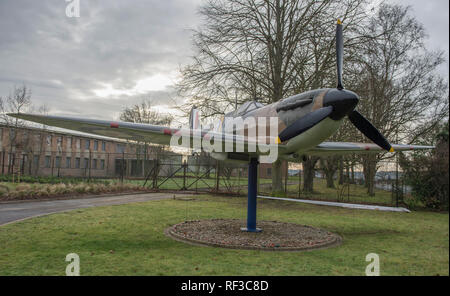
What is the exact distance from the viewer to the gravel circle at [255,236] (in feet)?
22.0

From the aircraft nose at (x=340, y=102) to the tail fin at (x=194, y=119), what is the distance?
38.5ft

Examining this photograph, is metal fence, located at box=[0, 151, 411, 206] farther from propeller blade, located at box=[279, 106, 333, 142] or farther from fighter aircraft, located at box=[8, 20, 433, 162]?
propeller blade, located at box=[279, 106, 333, 142]

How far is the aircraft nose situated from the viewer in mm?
5664

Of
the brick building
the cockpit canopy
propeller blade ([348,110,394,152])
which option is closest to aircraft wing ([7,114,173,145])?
the cockpit canopy

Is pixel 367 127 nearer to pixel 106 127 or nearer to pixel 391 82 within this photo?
pixel 106 127

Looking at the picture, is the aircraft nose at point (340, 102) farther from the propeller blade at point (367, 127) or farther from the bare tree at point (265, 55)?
the bare tree at point (265, 55)

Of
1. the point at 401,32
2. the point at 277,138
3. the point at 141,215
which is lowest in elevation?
the point at 141,215

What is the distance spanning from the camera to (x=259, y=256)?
5961mm

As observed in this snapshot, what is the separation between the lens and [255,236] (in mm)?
7773

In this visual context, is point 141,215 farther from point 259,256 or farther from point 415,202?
point 415,202

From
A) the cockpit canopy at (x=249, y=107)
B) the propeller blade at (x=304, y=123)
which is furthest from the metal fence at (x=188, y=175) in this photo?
the propeller blade at (x=304, y=123)

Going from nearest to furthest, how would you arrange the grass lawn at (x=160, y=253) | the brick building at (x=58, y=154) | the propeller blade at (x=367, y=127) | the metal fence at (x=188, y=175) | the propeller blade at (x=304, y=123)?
the grass lawn at (x=160, y=253)
the propeller blade at (x=304, y=123)
the propeller blade at (x=367, y=127)
the metal fence at (x=188, y=175)
the brick building at (x=58, y=154)
